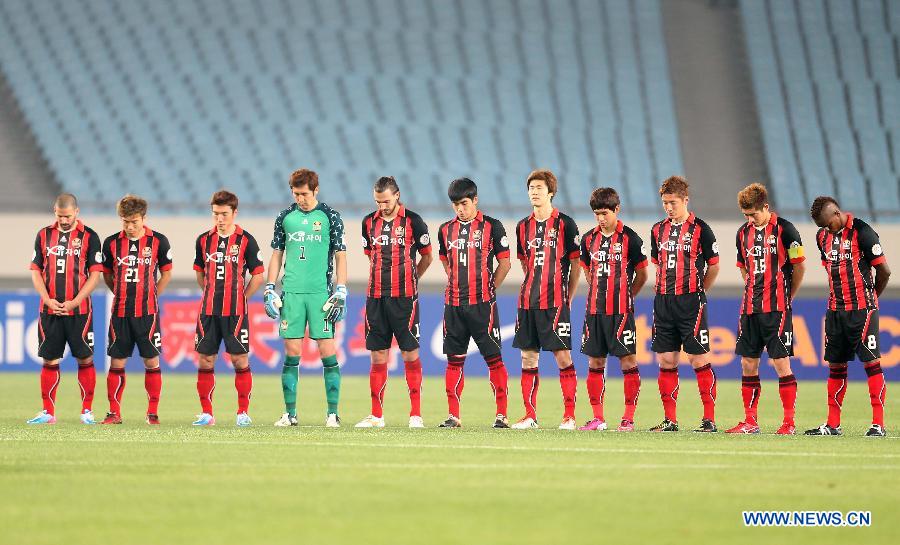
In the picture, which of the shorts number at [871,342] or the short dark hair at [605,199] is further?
the short dark hair at [605,199]

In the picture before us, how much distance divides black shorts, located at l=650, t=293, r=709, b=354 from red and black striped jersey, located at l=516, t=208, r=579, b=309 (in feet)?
2.51

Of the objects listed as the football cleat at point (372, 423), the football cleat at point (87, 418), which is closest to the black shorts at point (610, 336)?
the football cleat at point (372, 423)

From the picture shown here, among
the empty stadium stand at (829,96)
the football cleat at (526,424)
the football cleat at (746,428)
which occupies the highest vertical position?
the empty stadium stand at (829,96)

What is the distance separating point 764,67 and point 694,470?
22.3 meters

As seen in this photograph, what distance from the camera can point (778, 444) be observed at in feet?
30.6

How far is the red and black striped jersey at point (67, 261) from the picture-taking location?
11.3 meters

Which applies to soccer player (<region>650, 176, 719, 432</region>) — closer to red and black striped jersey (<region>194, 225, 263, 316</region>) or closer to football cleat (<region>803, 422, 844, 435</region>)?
football cleat (<region>803, 422, 844, 435</region>)

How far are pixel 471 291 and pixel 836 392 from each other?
2.87 m

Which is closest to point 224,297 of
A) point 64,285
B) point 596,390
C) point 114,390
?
point 114,390

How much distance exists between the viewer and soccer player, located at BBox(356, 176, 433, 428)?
10.9 m

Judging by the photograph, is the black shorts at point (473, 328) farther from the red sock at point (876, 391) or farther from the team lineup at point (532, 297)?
the red sock at point (876, 391)

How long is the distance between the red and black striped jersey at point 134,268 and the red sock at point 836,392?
17.3 ft

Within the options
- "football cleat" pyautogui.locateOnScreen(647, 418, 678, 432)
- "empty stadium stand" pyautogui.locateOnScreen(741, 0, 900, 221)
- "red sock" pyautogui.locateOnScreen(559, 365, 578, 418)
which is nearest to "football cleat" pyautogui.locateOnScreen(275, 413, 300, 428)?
"red sock" pyautogui.locateOnScreen(559, 365, 578, 418)

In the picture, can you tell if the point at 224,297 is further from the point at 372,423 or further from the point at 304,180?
the point at 372,423
